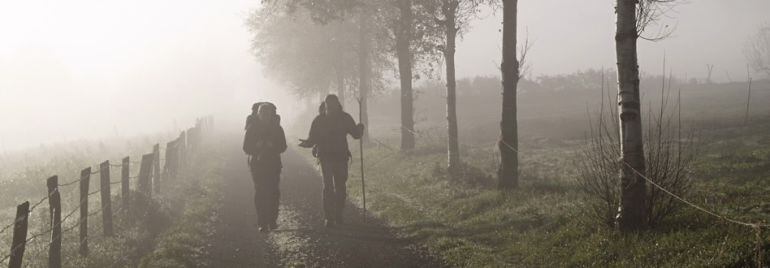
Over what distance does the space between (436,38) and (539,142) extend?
7.50 meters

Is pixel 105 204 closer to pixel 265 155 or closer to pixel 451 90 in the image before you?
pixel 265 155

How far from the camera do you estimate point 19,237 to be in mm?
6680

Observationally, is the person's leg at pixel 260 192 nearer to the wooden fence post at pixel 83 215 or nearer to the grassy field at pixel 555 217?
the grassy field at pixel 555 217

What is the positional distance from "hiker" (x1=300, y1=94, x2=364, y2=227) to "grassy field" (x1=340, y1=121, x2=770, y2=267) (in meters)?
1.38

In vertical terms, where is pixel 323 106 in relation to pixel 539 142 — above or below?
above

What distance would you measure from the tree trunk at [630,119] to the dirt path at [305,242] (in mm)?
3003

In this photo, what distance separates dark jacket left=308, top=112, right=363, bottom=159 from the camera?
34.8ft

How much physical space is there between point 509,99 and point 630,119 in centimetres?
472

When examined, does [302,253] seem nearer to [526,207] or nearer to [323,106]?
[323,106]

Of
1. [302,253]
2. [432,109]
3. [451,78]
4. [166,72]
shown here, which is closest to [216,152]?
[451,78]

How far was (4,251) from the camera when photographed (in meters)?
10.1

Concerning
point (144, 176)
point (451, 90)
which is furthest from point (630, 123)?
point (144, 176)

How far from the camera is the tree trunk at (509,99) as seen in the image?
38.0 feet

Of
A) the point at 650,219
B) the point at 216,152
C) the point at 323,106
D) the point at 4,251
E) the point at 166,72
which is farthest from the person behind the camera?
the point at 166,72
